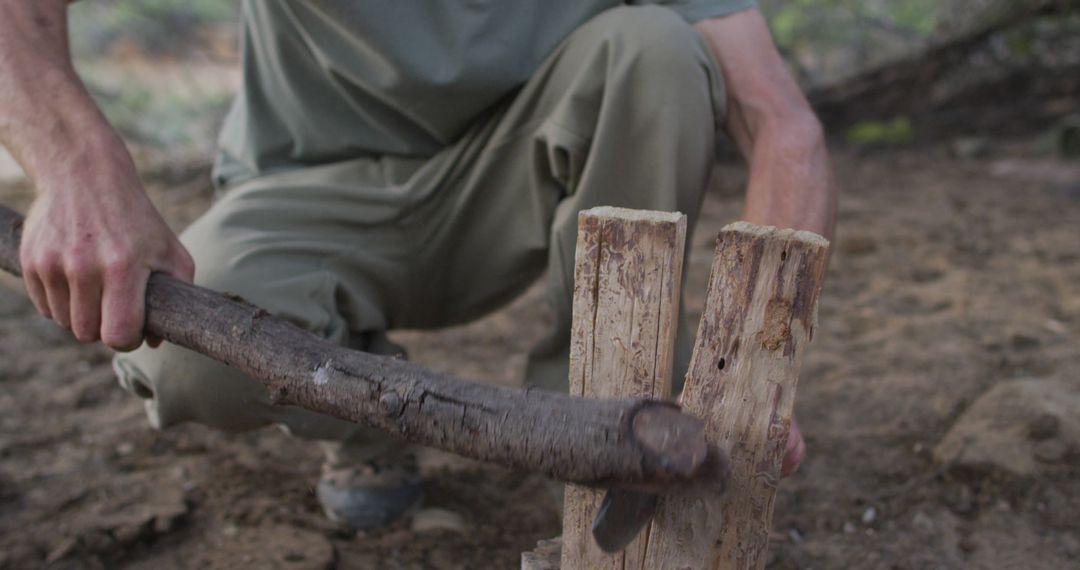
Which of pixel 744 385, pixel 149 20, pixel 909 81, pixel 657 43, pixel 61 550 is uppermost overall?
pixel 657 43

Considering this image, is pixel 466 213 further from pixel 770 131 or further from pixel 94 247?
pixel 94 247

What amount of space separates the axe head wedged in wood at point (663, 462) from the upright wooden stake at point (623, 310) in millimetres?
102

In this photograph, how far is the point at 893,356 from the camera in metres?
2.82

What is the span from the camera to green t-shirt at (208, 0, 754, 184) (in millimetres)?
1914

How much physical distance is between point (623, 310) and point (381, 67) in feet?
3.22

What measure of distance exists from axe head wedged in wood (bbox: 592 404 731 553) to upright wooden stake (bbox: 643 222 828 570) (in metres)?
0.05

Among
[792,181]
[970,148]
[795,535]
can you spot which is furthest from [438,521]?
[970,148]

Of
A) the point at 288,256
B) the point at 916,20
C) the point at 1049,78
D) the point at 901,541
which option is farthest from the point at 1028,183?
the point at 288,256

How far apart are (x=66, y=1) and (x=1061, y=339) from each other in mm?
2801

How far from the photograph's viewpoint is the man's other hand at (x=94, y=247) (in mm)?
1438

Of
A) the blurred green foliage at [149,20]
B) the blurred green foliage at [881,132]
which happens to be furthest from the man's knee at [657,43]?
the blurred green foliage at [149,20]

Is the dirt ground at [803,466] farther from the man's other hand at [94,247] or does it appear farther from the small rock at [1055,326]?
the man's other hand at [94,247]

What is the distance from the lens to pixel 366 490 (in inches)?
82.7

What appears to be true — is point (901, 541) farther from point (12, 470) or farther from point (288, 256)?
point (12, 470)
